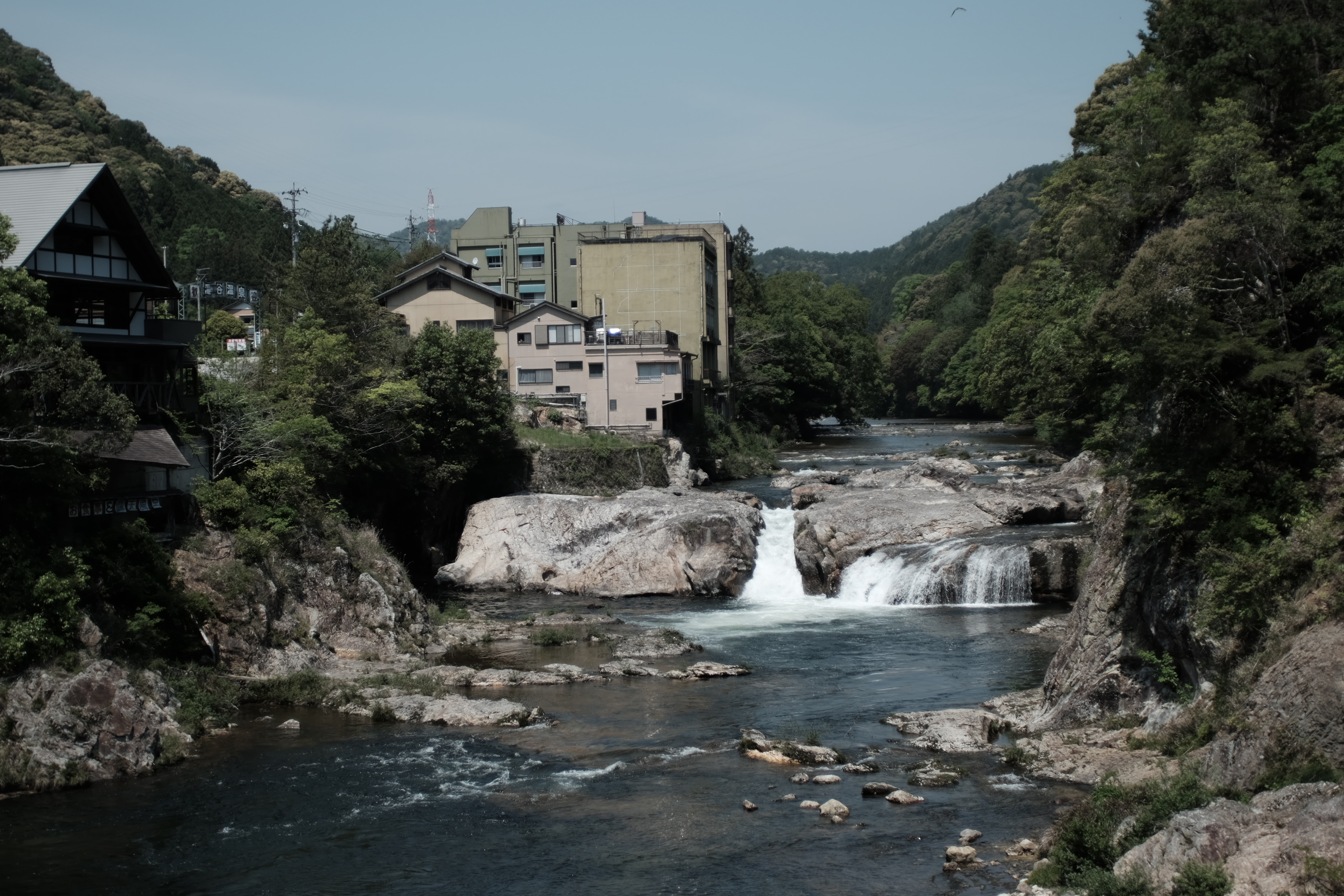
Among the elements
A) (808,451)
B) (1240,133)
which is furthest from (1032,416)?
(1240,133)

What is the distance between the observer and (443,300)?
2650 inches

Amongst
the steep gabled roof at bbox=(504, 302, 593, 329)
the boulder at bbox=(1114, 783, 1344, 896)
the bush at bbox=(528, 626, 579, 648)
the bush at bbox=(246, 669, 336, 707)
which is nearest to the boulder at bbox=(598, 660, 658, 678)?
the bush at bbox=(528, 626, 579, 648)

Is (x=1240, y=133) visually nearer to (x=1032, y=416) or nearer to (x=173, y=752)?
(x=173, y=752)

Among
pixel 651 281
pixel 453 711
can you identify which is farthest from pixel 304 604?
pixel 651 281

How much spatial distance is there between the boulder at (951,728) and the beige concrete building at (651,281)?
44738 mm

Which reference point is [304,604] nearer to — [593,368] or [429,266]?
[593,368]

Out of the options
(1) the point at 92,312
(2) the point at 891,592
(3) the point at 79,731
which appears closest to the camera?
(3) the point at 79,731

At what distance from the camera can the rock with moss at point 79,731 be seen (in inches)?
846

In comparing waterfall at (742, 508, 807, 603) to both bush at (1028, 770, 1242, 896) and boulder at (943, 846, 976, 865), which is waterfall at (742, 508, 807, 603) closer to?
boulder at (943, 846, 976, 865)

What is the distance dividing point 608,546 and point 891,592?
11.5 m

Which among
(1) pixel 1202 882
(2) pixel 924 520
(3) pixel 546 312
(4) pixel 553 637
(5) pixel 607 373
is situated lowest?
(4) pixel 553 637

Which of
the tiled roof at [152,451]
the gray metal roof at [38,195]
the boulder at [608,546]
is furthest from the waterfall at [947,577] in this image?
the gray metal roof at [38,195]

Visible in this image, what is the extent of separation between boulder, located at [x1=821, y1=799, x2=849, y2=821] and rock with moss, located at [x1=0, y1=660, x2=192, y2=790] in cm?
1350

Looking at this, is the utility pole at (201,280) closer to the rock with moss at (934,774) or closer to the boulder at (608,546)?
the boulder at (608,546)
